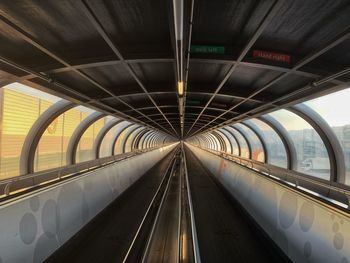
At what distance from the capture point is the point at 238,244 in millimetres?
6402

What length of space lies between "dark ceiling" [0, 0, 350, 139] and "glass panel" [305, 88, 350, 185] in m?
1.51

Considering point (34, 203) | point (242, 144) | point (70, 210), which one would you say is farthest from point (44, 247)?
point (242, 144)

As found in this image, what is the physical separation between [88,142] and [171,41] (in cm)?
1139

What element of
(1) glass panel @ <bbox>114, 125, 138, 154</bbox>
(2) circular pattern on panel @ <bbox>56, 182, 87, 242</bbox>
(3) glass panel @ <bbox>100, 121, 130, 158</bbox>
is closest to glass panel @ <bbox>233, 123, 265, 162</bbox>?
(3) glass panel @ <bbox>100, 121, 130, 158</bbox>

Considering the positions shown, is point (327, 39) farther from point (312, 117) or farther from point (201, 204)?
point (201, 204)

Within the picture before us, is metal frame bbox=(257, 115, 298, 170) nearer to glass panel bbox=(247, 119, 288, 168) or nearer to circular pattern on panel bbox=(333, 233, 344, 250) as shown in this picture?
glass panel bbox=(247, 119, 288, 168)

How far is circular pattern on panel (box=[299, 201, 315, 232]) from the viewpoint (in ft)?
14.2

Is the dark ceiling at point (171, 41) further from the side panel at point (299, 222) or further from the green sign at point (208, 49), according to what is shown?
the side panel at point (299, 222)

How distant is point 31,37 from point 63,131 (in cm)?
865

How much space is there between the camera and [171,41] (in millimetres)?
5672

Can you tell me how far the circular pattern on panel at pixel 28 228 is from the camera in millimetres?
4277

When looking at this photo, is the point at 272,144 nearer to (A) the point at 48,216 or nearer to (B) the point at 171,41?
(B) the point at 171,41

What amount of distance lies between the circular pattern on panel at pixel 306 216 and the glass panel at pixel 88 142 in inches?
483

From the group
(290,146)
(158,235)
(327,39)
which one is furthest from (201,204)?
(327,39)
